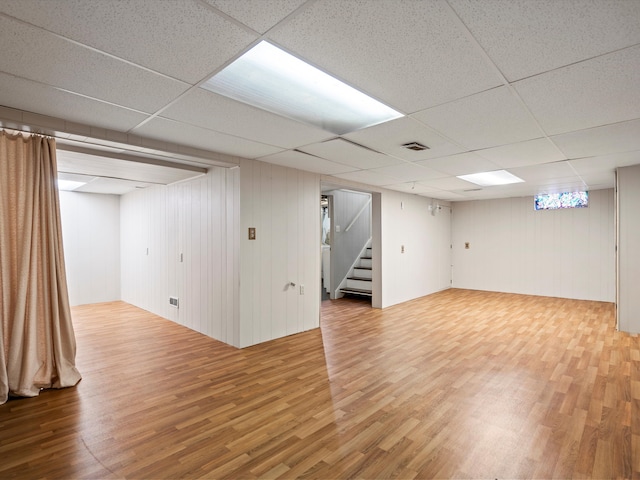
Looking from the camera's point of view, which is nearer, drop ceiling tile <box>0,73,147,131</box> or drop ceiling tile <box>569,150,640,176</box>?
drop ceiling tile <box>0,73,147,131</box>

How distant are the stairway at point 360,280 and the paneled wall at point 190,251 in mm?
3658

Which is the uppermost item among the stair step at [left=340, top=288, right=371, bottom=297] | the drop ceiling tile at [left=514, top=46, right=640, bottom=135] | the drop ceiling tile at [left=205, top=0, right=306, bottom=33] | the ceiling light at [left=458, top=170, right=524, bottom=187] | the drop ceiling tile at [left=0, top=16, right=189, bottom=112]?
the ceiling light at [left=458, top=170, right=524, bottom=187]

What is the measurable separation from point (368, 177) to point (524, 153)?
85.5 inches

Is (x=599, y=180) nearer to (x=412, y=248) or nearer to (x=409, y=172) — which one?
(x=412, y=248)

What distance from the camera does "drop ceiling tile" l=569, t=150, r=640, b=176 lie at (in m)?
4.07

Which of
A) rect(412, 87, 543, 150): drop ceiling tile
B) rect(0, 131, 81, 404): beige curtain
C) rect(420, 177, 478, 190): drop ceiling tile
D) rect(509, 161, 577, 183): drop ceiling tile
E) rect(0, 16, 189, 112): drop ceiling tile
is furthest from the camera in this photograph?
rect(420, 177, 478, 190): drop ceiling tile

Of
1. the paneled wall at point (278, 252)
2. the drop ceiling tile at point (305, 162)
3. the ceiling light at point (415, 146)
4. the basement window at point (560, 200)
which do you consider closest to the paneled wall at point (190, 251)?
the paneled wall at point (278, 252)

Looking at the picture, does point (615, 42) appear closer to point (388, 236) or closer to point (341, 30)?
point (341, 30)

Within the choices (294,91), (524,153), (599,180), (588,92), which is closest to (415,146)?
(524,153)

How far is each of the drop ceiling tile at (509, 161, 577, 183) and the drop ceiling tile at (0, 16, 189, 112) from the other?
4.62 m

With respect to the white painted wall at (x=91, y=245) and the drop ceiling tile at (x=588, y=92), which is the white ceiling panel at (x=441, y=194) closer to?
the drop ceiling tile at (x=588, y=92)

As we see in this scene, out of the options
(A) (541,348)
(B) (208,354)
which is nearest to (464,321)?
(A) (541,348)

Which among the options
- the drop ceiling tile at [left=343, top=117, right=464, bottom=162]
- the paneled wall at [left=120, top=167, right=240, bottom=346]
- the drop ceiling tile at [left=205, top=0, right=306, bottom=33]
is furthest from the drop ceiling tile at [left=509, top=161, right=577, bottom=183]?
the drop ceiling tile at [left=205, top=0, right=306, bottom=33]

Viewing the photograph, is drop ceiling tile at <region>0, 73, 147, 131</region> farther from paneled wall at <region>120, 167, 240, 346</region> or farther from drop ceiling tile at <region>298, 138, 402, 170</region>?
drop ceiling tile at <region>298, 138, 402, 170</region>
